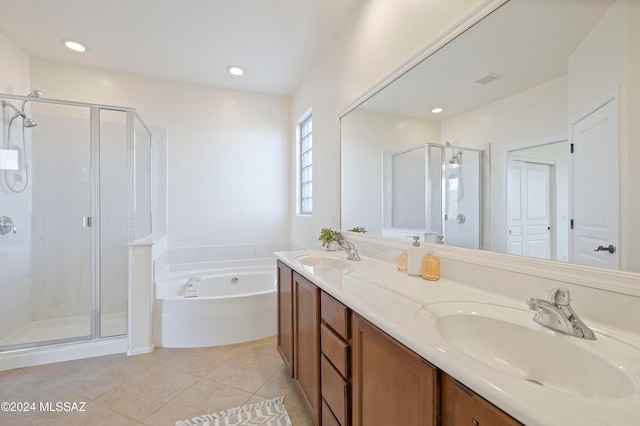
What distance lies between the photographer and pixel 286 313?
188 centimetres

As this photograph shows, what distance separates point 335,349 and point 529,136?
1.12m

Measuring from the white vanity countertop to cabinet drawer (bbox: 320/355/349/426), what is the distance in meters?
0.34

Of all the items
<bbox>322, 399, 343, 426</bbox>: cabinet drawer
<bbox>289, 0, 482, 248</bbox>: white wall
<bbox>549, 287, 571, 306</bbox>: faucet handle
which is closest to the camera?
<bbox>549, 287, 571, 306</bbox>: faucet handle

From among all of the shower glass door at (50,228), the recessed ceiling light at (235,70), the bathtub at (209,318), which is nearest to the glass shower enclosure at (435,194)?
the bathtub at (209,318)

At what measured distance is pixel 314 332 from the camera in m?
Answer: 1.40

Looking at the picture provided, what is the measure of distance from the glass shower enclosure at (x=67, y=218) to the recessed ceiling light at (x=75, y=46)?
0.55 m

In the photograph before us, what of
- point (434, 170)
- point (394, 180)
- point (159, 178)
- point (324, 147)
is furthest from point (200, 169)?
point (434, 170)

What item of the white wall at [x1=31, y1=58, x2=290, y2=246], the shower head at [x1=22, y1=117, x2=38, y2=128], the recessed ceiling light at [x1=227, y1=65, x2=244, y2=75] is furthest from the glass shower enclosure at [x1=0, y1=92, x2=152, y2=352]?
the recessed ceiling light at [x1=227, y1=65, x2=244, y2=75]

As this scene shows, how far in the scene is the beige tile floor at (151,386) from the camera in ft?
5.34

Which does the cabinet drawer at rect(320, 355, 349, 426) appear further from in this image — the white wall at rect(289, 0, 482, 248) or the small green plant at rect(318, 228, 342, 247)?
the white wall at rect(289, 0, 482, 248)

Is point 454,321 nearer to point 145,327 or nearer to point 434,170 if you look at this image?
point 434,170

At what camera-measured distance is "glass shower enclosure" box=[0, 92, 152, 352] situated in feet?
7.84

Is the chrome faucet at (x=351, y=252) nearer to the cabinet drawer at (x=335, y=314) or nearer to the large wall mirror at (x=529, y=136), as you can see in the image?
the large wall mirror at (x=529, y=136)

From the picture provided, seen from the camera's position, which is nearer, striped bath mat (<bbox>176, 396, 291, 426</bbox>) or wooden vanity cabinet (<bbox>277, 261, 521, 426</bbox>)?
wooden vanity cabinet (<bbox>277, 261, 521, 426</bbox>)
